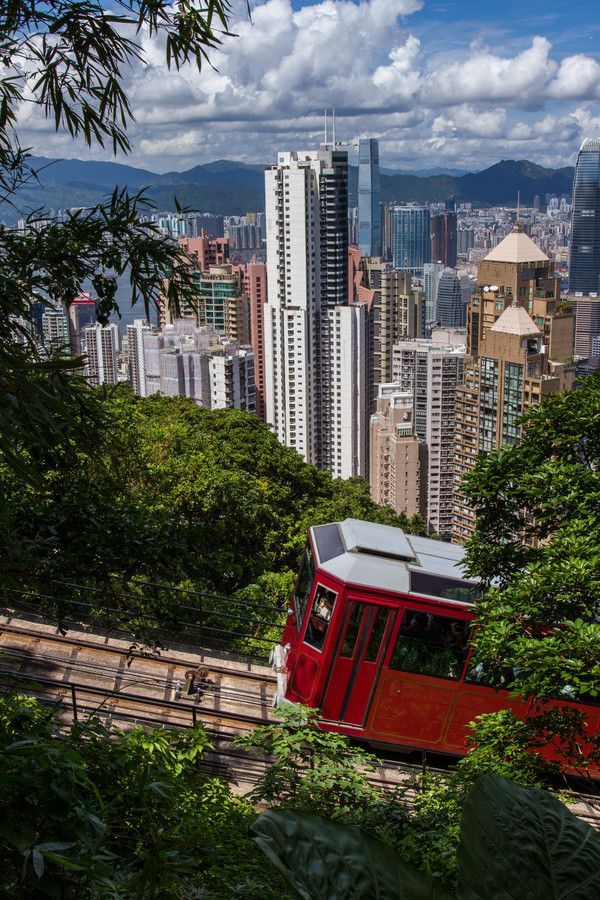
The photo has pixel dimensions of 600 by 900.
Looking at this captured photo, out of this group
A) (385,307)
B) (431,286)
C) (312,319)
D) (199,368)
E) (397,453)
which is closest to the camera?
(397,453)

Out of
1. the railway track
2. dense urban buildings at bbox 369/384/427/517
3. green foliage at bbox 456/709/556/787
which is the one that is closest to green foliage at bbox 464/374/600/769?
green foliage at bbox 456/709/556/787

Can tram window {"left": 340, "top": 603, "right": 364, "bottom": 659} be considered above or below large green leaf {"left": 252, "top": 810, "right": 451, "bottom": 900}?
below

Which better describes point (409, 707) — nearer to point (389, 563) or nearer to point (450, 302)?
point (389, 563)

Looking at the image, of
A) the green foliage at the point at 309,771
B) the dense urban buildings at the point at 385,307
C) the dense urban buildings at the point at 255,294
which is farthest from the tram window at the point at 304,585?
the dense urban buildings at the point at 385,307

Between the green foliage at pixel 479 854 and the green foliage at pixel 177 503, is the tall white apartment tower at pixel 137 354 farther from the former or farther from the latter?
the green foliage at pixel 479 854

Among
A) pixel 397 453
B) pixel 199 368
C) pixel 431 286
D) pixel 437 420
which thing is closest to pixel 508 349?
pixel 397 453

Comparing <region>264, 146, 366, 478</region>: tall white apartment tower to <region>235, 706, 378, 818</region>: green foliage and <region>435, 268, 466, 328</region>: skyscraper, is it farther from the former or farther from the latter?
<region>435, 268, 466, 328</region>: skyscraper
